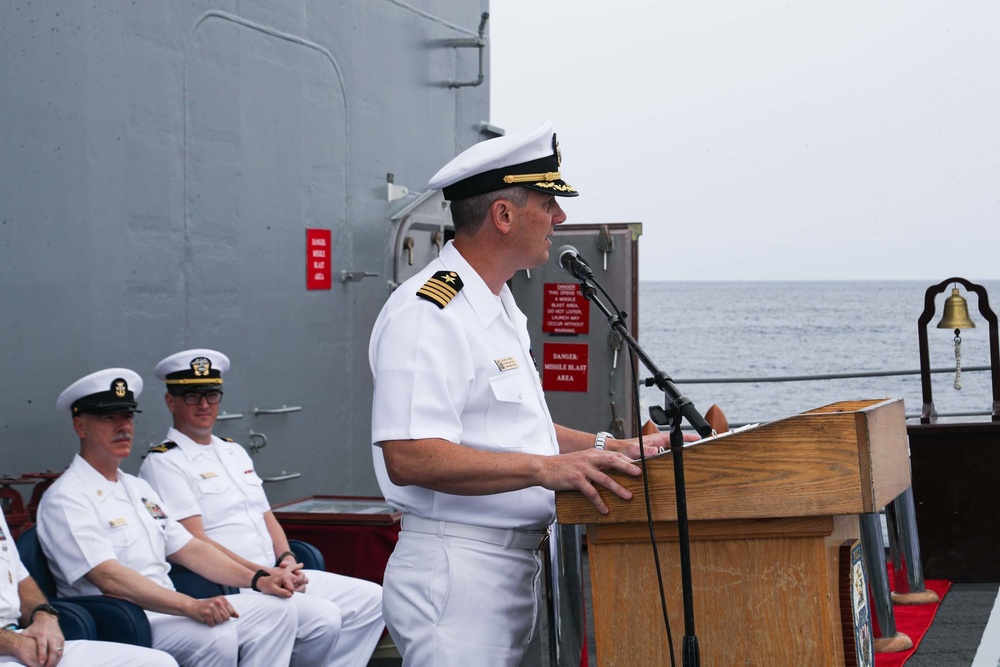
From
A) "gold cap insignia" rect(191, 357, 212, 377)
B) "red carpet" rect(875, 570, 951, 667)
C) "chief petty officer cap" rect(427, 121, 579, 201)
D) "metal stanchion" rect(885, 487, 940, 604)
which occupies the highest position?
"chief petty officer cap" rect(427, 121, 579, 201)

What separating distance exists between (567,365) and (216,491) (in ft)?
11.9

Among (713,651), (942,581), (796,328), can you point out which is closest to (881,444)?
(713,651)

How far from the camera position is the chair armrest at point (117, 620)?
3633mm

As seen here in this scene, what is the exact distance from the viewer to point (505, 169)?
230 cm

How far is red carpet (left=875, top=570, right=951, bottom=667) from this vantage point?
190 inches

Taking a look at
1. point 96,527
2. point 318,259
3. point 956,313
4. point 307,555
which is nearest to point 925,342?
point 956,313

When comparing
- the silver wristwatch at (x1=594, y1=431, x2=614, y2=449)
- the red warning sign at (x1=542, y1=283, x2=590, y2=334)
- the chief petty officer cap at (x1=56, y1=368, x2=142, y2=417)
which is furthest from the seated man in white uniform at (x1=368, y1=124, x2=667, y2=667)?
the red warning sign at (x1=542, y1=283, x2=590, y2=334)

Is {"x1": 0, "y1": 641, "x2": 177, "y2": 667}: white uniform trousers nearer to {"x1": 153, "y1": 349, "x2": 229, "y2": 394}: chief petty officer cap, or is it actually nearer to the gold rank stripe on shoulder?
{"x1": 153, "y1": 349, "x2": 229, "y2": 394}: chief petty officer cap

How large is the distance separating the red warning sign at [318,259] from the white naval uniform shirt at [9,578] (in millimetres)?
2661

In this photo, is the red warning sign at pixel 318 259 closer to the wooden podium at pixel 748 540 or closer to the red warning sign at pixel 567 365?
the red warning sign at pixel 567 365

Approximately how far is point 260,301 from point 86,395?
1.65 metres

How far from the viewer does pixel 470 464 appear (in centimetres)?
210

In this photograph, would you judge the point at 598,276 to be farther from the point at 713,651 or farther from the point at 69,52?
the point at 713,651

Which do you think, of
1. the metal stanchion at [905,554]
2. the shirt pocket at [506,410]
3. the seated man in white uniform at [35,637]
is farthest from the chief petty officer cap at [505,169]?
the metal stanchion at [905,554]
